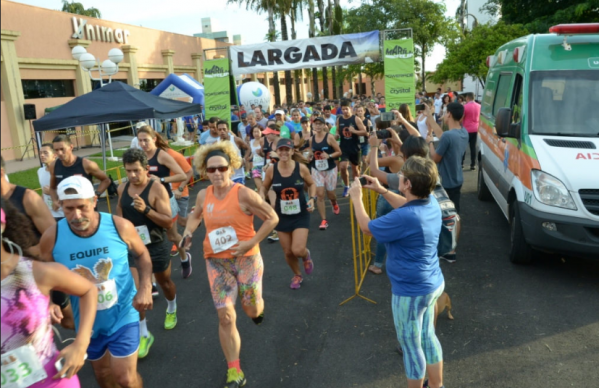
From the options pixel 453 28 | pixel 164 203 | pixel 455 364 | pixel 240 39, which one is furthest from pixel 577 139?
pixel 240 39

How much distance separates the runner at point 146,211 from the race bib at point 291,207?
1483mm

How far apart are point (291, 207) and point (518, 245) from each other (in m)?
2.80

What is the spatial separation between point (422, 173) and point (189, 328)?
3.18m

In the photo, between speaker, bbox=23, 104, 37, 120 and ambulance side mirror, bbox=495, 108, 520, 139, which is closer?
ambulance side mirror, bbox=495, 108, 520, 139

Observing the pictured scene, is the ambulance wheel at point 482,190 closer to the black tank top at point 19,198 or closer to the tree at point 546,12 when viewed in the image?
the black tank top at point 19,198

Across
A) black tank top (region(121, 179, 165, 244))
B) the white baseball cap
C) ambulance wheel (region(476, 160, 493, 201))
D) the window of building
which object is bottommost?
ambulance wheel (region(476, 160, 493, 201))

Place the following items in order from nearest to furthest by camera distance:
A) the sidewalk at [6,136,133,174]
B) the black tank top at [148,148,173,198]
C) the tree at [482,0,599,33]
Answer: the black tank top at [148,148,173,198], the sidewalk at [6,136,133,174], the tree at [482,0,599,33]

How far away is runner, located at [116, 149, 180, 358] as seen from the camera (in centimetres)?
479

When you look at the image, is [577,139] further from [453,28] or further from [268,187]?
[453,28]

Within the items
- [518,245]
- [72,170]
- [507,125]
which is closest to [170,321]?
[72,170]

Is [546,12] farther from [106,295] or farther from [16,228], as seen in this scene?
[16,228]

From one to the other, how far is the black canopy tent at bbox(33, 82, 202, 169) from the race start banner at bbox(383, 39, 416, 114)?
5.88 m

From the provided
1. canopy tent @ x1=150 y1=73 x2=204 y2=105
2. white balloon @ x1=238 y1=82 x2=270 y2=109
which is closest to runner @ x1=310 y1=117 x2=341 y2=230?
canopy tent @ x1=150 y1=73 x2=204 y2=105

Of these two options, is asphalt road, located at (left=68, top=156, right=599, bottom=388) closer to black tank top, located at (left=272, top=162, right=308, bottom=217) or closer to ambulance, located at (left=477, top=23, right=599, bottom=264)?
ambulance, located at (left=477, top=23, right=599, bottom=264)
